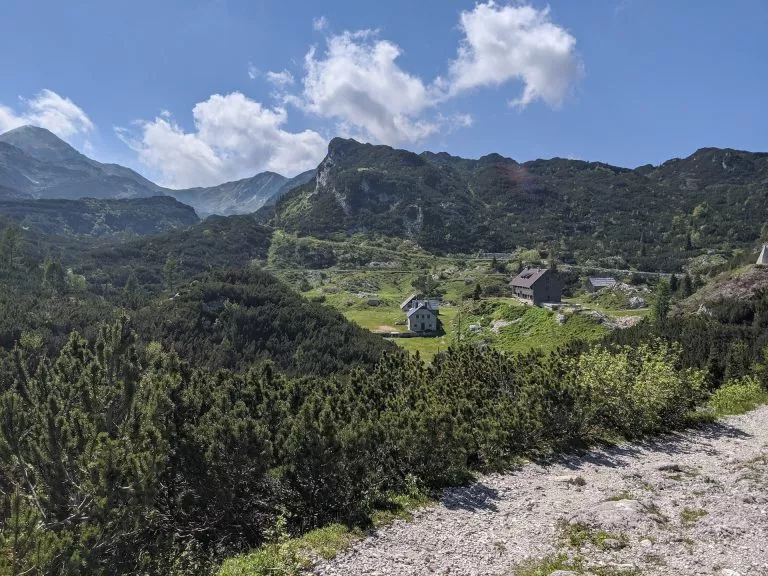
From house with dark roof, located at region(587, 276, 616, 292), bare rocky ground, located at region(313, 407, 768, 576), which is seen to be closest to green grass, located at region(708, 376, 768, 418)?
bare rocky ground, located at region(313, 407, 768, 576)

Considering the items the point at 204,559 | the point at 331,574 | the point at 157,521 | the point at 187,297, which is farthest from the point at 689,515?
the point at 187,297

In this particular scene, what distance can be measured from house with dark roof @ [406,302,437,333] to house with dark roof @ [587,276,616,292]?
5432 centimetres

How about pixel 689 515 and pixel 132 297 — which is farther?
pixel 132 297

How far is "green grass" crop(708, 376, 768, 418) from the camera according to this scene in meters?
30.9

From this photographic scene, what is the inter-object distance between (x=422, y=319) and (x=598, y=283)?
59.9 metres

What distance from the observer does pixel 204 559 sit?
1294 centimetres

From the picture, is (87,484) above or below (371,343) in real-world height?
above

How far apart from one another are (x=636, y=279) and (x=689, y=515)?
134 meters

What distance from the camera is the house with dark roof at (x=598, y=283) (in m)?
125

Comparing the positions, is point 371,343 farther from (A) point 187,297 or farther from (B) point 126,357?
(B) point 126,357

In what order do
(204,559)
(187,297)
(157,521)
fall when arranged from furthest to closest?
(187,297) < (157,521) < (204,559)

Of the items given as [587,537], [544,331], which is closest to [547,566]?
[587,537]

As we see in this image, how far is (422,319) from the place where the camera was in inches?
3767

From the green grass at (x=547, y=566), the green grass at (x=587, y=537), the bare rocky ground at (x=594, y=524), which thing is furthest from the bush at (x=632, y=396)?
the green grass at (x=547, y=566)
